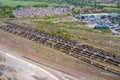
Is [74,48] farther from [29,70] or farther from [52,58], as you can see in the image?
[29,70]

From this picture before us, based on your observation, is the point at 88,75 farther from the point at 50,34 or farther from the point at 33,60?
the point at 50,34

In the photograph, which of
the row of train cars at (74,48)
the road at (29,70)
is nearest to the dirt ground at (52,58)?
the row of train cars at (74,48)

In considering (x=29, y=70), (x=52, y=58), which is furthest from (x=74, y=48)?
(x=29, y=70)

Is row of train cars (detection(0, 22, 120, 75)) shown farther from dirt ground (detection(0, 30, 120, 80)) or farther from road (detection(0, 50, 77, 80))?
road (detection(0, 50, 77, 80))

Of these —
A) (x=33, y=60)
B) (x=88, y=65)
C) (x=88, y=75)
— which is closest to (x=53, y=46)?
(x=33, y=60)

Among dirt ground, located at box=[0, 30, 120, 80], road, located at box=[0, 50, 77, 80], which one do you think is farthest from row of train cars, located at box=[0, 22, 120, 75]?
road, located at box=[0, 50, 77, 80]

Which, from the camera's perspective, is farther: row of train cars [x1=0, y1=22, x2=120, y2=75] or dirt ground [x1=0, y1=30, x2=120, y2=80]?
row of train cars [x1=0, y1=22, x2=120, y2=75]

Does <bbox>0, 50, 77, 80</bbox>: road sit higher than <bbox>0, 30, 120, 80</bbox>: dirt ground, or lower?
higher

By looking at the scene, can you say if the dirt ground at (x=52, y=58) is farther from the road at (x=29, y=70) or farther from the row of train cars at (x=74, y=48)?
the road at (x=29, y=70)
